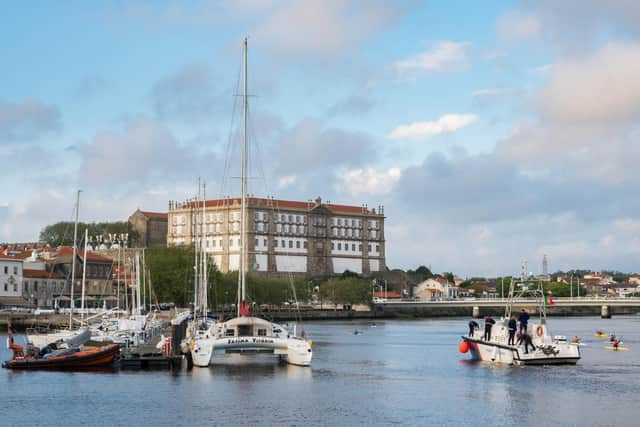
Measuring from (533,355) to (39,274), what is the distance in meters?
106

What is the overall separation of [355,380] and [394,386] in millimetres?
3069

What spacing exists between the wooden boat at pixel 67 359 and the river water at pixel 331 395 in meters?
1.47

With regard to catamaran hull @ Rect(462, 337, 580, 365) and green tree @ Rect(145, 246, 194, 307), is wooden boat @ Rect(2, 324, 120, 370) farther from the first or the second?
green tree @ Rect(145, 246, 194, 307)

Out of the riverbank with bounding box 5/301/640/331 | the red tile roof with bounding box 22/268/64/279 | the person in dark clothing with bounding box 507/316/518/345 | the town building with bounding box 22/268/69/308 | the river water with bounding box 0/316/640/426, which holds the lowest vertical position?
the river water with bounding box 0/316/640/426

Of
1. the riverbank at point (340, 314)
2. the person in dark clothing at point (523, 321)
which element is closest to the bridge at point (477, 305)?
the riverbank at point (340, 314)

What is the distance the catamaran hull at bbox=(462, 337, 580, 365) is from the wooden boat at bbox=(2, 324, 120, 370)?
2018 cm

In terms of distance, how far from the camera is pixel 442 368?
2392 inches

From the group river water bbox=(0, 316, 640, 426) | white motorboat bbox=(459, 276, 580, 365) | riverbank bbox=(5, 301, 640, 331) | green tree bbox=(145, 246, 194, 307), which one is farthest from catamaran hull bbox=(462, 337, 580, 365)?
green tree bbox=(145, 246, 194, 307)

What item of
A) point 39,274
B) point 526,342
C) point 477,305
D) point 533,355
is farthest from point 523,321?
point 477,305

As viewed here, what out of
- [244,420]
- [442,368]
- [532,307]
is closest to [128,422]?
[244,420]

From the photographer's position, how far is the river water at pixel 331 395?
3909cm

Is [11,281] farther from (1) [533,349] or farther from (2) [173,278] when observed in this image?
(1) [533,349]

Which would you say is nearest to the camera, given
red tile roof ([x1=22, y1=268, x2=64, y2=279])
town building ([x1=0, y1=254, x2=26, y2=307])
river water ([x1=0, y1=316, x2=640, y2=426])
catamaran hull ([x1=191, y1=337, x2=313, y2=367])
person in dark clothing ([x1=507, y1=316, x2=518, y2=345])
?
river water ([x1=0, y1=316, x2=640, y2=426])

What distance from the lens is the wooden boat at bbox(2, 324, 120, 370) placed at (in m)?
56.3
